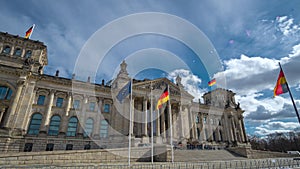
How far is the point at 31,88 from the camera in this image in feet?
97.0

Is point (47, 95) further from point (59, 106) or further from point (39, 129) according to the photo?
point (39, 129)

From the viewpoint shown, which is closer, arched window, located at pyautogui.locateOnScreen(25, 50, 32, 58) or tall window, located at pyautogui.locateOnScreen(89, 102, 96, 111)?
arched window, located at pyautogui.locateOnScreen(25, 50, 32, 58)

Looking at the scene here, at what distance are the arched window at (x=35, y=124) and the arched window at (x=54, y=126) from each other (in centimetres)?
185

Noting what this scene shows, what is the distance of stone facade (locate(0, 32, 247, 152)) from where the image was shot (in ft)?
89.2

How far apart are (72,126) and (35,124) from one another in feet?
20.2

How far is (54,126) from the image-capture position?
30281mm

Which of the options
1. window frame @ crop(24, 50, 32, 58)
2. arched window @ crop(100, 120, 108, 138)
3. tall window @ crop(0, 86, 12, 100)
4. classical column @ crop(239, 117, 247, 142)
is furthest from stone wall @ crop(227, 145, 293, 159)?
window frame @ crop(24, 50, 32, 58)

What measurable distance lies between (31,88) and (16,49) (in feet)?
31.9

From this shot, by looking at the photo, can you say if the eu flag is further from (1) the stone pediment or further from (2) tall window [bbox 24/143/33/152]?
(2) tall window [bbox 24/143/33/152]

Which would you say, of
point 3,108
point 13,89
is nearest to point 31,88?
point 13,89

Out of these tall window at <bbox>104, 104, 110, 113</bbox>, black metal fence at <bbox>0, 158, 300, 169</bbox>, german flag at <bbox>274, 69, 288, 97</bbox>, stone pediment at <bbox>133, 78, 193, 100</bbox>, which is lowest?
black metal fence at <bbox>0, 158, 300, 169</bbox>

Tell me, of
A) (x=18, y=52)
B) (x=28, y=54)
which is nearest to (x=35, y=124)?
(x=28, y=54)

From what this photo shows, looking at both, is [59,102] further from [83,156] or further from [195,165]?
[195,165]

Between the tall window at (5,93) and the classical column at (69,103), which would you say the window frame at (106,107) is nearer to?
the classical column at (69,103)
